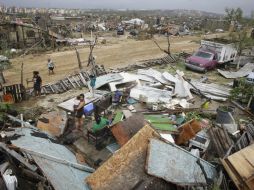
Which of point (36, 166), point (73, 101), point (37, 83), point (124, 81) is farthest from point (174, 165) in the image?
point (37, 83)

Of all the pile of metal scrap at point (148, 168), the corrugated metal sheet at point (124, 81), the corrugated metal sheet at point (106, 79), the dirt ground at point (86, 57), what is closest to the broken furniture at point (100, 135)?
the pile of metal scrap at point (148, 168)

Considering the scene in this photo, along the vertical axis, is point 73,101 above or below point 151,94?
below

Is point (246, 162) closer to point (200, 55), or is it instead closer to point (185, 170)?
point (185, 170)

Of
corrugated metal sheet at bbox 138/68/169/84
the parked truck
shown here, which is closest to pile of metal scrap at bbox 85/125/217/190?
corrugated metal sheet at bbox 138/68/169/84

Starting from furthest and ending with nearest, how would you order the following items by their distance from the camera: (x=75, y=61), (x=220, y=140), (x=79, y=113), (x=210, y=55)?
(x=75, y=61) → (x=210, y=55) → (x=79, y=113) → (x=220, y=140)

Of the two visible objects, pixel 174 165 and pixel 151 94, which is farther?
pixel 151 94

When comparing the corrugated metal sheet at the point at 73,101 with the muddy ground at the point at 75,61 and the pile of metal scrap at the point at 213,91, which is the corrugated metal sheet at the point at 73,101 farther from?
the pile of metal scrap at the point at 213,91

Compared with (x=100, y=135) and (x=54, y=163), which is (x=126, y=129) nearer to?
(x=100, y=135)

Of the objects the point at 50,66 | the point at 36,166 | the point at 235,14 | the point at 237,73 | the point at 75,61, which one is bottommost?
the point at 75,61
